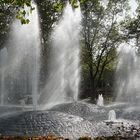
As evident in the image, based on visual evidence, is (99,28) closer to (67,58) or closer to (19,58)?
(67,58)

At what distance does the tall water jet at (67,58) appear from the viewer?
36094mm

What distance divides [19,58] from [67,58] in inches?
298

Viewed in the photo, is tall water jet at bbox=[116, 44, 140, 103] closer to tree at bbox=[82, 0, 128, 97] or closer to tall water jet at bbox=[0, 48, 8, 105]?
tree at bbox=[82, 0, 128, 97]

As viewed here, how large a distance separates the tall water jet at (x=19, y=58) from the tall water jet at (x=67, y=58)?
2.20 meters

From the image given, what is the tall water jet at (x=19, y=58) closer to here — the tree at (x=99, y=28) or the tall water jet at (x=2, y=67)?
the tall water jet at (x=2, y=67)

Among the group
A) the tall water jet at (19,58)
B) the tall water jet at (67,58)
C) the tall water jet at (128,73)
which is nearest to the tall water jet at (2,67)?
the tall water jet at (19,58)

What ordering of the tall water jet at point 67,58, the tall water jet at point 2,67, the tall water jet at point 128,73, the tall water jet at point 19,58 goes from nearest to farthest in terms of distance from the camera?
the tall water jet at point 19,58 < the tall water jet at point 67,58 < the tall water jet at point 2,67 < the tall water jet at point 128,73

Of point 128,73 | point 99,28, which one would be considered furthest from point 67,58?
point 128,73

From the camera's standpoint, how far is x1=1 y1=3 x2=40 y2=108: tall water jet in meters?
33.7

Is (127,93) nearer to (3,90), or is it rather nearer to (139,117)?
(3,90)

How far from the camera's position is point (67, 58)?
3616cm

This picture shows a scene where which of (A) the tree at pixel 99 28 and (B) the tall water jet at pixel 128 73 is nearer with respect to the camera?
(A) the tree at pixel 99 28

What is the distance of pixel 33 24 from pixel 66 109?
1667 centimetres

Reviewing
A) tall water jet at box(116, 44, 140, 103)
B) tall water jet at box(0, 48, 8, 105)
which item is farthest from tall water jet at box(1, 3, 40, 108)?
tall water jet at box(116, 44, 140, 103)
